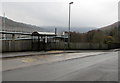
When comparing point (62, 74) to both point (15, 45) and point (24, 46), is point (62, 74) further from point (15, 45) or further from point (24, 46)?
point (24, 46)

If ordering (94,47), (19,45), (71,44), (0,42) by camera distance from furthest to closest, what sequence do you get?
(94,47)
(71,44)
(19,45)
(0,42)

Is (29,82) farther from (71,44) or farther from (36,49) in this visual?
(71,44)

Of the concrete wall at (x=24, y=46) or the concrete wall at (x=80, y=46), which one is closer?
the concrete wall at (x=24, y=46)

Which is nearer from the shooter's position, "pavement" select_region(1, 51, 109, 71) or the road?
the road

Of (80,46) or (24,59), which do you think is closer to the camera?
(24,59)

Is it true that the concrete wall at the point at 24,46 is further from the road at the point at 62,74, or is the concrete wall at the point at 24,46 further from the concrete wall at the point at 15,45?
the road at the point at 62,74

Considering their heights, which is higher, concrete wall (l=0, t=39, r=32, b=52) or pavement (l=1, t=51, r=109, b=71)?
concrete wall (l=0, t=39, r=32, b=52)

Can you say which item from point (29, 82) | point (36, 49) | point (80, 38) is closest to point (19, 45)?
point (36, 49)

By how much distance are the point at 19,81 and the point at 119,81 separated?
14.7 feet

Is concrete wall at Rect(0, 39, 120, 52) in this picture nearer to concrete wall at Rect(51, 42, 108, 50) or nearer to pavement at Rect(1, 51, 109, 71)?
concrete wall at Rect(51, 42, 108, 50)

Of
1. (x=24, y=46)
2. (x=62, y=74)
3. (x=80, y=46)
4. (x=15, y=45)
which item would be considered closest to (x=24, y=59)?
(x=62, y=74)

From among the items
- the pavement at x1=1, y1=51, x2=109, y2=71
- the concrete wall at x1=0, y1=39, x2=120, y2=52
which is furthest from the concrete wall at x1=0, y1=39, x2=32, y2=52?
the pavement at x1=1, y1=51, x2=109, y2=71

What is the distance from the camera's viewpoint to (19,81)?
28.6 ft

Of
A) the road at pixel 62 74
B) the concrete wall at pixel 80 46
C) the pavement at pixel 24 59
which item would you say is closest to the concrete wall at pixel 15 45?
the pavement at pixel 24 59
